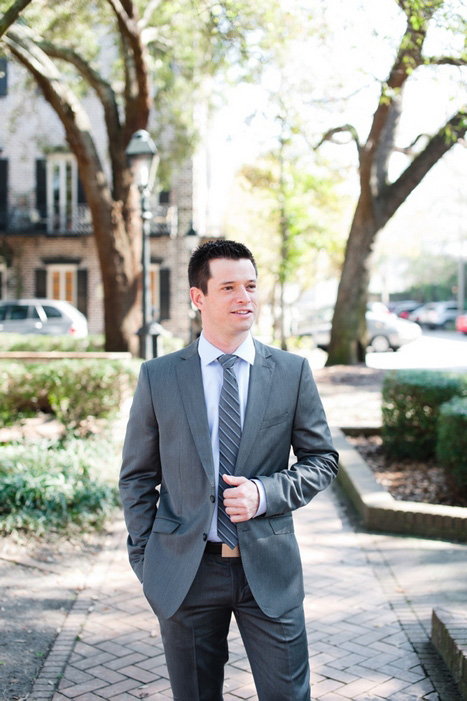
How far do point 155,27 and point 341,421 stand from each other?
9038 mm

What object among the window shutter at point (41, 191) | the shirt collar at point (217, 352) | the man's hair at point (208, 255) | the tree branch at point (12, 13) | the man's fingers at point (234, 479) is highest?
the window shutter at point (41, 191)

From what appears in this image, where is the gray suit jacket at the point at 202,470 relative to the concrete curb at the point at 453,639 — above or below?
above

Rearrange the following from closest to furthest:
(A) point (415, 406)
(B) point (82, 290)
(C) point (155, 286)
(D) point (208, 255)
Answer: (D) point (208, 255) < (A) point (415, 406) < (C) point (155, 286) < (B) point (82, 290)

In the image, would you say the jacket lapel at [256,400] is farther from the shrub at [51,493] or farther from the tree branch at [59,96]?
the tree branch at [59,96]

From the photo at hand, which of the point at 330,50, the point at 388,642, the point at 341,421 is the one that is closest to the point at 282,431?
the point at 388,642

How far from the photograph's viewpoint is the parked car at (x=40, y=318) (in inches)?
895

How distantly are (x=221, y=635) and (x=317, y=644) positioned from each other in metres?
1.84

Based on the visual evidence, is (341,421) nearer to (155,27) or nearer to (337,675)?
(337,675)

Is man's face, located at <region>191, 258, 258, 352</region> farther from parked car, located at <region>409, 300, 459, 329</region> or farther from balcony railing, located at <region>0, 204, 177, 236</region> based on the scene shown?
parked car, located at <region>409, 300, 459, 329</region>

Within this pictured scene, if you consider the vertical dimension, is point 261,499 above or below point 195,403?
below

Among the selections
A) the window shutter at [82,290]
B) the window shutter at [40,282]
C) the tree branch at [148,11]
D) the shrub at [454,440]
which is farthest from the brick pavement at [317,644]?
the window shutter at [40,282]

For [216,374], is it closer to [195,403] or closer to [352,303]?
[195,403]

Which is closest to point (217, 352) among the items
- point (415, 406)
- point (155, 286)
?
point (415, 406)

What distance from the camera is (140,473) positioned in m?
2.78
